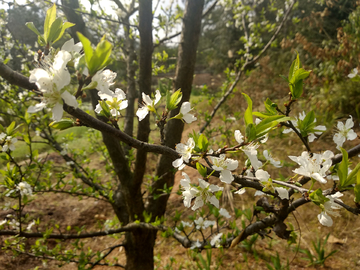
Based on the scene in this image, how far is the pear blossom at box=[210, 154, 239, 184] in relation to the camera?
51 centimetres

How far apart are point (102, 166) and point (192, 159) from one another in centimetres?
418

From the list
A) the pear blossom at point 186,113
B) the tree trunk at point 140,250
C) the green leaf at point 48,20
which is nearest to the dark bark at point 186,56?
the tree trunk at point 140,250

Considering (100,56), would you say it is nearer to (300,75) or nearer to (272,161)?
(300,75)

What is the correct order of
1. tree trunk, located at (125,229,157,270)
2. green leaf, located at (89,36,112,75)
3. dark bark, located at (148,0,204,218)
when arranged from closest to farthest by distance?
green leaf, located at (89,36,112,75)
dark bark, located at (148,0,204,218)
tree trunk, located at (125,229,157,270)

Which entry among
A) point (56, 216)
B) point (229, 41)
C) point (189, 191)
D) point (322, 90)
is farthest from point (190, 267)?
point (229, 41)

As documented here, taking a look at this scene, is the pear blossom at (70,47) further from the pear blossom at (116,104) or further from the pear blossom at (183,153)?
the pear blossom at (183,153)

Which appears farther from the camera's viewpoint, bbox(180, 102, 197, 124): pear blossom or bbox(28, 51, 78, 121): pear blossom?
bbox(180, 102, 197, 124): pear blossom

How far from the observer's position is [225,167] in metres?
0.57

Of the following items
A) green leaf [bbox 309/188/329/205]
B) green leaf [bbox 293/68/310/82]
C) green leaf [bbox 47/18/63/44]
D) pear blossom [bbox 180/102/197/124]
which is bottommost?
green leaf [bbox 309/188/329/205]

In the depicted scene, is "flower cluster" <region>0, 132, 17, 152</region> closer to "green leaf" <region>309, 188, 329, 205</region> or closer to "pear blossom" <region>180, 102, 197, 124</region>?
"pear blossom" <region>180, 102, 197, 124</region>

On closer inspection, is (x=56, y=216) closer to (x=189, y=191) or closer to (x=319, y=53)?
(x=189, y=191)

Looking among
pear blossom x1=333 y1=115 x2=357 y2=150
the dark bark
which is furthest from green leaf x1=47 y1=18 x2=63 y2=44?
pear blossom x1=333 y1=115 x2=357 y2=150

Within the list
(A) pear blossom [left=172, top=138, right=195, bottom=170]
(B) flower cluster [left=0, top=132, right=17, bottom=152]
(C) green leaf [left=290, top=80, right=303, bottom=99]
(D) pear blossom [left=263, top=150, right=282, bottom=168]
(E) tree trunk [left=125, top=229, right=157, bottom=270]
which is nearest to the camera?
(A) pear blossom [left=172, top=138, right=195, bottom=170]

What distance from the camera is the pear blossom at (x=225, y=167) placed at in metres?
0.51
